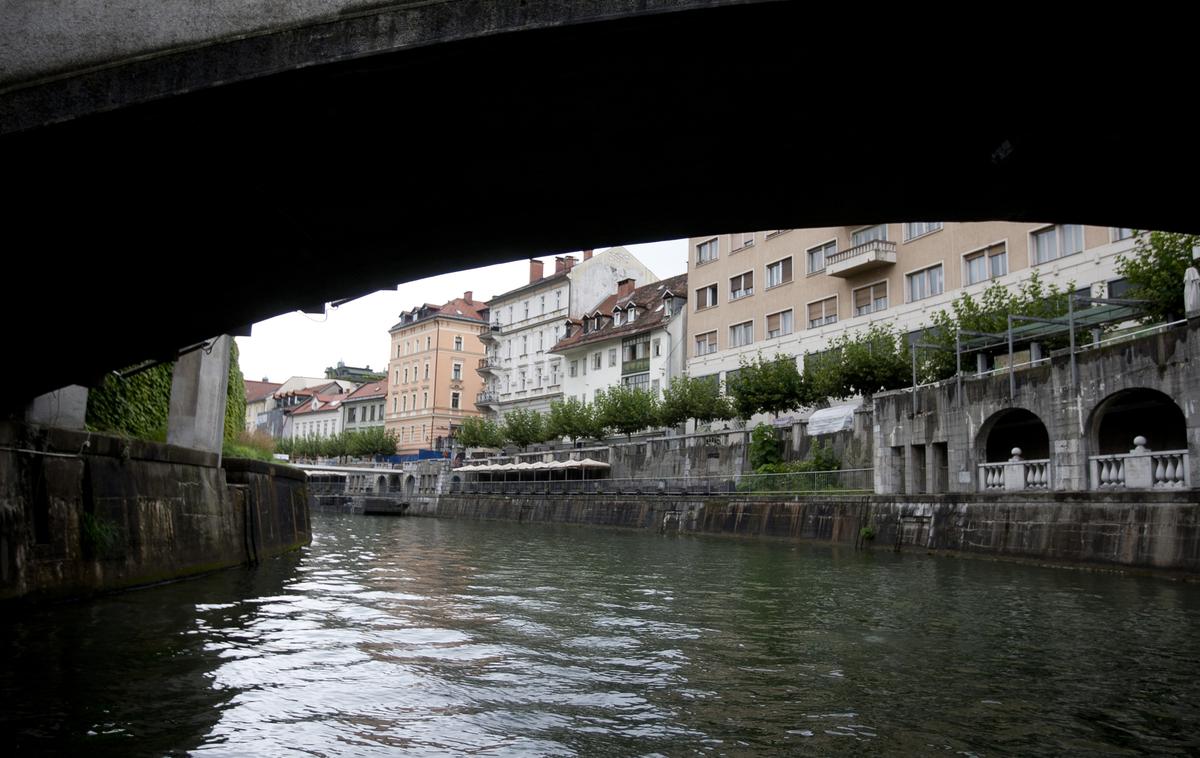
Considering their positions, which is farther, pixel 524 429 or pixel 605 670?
pixel 524 429

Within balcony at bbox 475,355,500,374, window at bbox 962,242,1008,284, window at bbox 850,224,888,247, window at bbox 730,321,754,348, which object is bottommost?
window at bbox 730,321,754,348

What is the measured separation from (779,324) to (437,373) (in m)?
50.3

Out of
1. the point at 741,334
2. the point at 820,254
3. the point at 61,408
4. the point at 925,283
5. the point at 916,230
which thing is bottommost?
the point at 61,408

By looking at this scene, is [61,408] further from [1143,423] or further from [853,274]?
[853,274]

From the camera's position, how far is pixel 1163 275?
25.2 m

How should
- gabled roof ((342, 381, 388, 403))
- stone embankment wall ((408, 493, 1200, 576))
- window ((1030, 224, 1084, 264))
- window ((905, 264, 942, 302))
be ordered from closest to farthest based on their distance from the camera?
stone embankment wall ((408, 493, 1200, 576)) < window ((1030, 224, 1084, 264)) < window ((905, 264, 942, 302)) < gabled roof ((342, 381, 388, 403))

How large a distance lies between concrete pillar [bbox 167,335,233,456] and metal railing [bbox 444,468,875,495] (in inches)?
800

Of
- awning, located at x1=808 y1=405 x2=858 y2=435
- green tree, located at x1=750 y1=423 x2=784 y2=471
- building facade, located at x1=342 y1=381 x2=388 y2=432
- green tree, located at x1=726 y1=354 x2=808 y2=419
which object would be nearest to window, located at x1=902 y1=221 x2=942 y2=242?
green tree, located at x1=726 y1=354 x2=808 y2=419

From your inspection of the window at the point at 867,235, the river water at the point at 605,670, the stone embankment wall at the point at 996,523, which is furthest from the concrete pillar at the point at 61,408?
the window at the point at 867,235

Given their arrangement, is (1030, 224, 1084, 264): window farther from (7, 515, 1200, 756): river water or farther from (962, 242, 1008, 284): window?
(7, 515, 1200, 756): river water

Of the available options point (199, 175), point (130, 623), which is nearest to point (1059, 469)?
point (130, 623)

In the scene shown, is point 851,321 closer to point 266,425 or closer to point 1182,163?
point 1182,163

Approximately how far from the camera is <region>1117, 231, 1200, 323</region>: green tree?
25047 millimetres

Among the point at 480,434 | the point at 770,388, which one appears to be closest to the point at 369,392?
the point at 480,434
